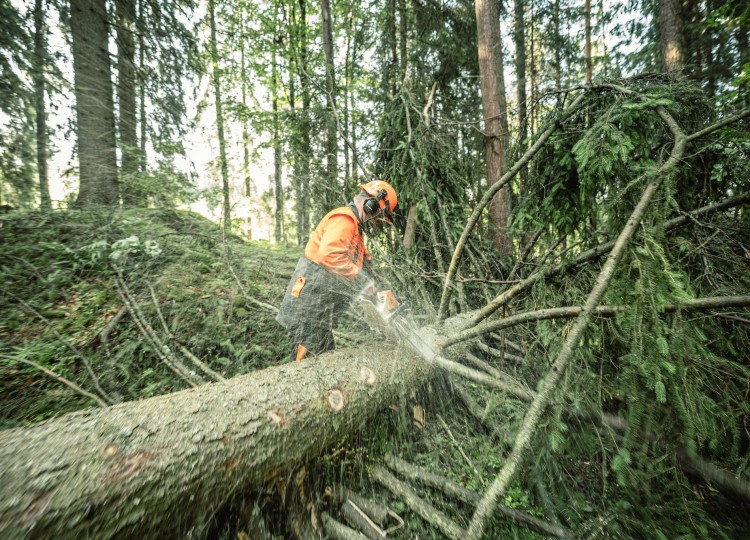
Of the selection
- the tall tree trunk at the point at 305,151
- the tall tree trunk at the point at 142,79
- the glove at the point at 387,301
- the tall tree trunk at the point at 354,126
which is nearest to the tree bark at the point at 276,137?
the tall tree trunk at the point at 305,151

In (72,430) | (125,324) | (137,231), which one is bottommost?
(72,430)

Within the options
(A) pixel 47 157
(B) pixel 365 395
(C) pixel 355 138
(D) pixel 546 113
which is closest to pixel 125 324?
(B) pixel 365 395

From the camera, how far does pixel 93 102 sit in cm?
464

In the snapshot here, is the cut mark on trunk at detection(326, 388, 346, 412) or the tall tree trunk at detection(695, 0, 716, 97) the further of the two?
the tall tree trunk at detection(695, 0, 716, 97)

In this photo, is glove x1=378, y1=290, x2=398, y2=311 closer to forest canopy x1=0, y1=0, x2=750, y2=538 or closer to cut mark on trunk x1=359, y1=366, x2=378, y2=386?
forest canopy x1=0, y1=0, x2=750, y2=538

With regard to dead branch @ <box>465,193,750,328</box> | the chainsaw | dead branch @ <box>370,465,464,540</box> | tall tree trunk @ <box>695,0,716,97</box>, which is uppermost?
tall tree trunk @ <box>695,0,716,97</box>

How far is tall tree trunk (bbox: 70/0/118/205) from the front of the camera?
448cm

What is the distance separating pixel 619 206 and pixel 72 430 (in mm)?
3141

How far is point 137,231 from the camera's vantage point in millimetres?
4387

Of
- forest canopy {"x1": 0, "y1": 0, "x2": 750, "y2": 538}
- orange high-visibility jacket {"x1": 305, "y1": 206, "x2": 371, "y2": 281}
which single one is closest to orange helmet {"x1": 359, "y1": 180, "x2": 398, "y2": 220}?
orange high-visibility jacket {"x1": 305, "y1": 206, "x2": 371, "y2": 281}

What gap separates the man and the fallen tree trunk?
3.24 ft

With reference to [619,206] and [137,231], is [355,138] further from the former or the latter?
[619,206]

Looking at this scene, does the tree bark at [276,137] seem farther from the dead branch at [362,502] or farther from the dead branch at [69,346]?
the dead branch at [362,502]

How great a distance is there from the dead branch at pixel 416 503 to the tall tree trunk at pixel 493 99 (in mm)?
3501
